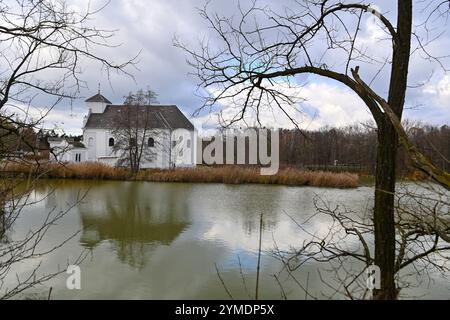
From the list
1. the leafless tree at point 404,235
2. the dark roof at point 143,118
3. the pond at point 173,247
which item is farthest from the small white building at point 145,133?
the leafless tree at point 404,235

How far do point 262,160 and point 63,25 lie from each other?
21.8 metres

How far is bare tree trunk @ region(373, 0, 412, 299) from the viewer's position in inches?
88.7

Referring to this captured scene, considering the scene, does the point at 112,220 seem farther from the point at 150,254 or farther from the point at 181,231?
the point at 150,254

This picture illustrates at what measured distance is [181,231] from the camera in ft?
28.8

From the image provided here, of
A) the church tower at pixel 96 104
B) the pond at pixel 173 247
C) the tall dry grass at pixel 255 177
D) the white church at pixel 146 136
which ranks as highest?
the church tower at pixel 96 104

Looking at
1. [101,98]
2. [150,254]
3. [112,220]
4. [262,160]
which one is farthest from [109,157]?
[150,254]

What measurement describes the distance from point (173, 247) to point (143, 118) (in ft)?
80.1

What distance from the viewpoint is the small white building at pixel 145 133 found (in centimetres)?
2995

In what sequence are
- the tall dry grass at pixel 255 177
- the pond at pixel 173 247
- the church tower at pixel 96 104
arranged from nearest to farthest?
the pond at pixel 173 247
the tall dry grass at pixel 255 177
the church tower at pixel 96 104

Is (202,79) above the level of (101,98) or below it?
below

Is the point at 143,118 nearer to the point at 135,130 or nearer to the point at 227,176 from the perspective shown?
the point at 135,130

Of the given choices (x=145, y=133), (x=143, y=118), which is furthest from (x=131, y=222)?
(x=143, y=118)

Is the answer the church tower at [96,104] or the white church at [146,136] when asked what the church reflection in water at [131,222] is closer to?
the white church at [146,136]

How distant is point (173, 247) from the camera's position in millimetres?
7383
